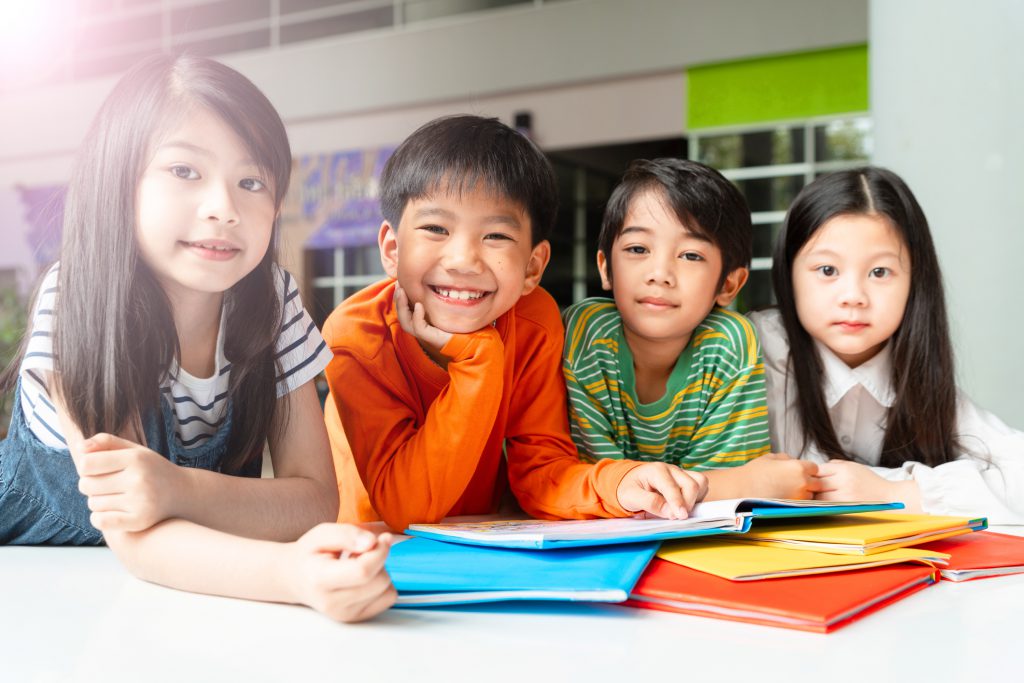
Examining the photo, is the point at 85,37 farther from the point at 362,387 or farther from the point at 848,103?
the point at 362,387

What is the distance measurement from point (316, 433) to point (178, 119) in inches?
15.3

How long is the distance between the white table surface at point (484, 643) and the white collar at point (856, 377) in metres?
0.70

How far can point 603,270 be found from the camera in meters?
1.38

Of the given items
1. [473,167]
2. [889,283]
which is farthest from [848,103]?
[473,167]

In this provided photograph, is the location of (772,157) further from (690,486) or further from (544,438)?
(690,486)

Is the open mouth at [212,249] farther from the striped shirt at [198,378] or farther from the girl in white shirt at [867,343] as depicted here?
the girl in white shirt at [867,343]

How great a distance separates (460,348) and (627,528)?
366 millimetres

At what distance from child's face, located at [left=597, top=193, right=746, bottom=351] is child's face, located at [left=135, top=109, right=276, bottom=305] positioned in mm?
565

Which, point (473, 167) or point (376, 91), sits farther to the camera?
point (376, 91)

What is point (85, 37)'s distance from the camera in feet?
30.9

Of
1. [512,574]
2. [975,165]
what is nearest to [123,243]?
[512,574]

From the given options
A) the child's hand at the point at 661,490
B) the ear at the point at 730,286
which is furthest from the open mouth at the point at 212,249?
the ear at the point at 730,286

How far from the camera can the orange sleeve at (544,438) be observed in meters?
1.08

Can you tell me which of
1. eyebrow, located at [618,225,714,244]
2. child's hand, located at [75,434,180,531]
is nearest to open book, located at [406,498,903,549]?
child's hand, located at [75,434,180,531]
